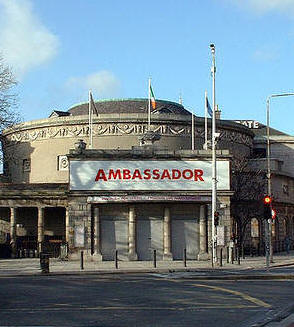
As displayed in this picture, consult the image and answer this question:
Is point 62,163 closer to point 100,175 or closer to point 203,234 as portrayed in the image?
point 100,175

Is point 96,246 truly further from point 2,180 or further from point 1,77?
point 2,180

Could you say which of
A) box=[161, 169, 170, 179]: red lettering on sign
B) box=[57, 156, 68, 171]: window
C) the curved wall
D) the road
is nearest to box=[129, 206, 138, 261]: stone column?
box=[161, 169, 170, 179]: red lettering on sign

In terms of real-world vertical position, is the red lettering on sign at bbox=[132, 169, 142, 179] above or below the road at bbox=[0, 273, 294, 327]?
above

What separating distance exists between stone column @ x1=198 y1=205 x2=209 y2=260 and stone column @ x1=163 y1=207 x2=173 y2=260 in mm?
2056

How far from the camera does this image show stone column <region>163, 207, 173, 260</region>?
41938mm

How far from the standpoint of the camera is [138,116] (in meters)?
67.4

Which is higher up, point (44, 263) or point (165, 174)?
point (165, 174)

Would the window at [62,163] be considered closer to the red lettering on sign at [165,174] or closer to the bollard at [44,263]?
the red lettering on sign at [165,174]

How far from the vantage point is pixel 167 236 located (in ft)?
138

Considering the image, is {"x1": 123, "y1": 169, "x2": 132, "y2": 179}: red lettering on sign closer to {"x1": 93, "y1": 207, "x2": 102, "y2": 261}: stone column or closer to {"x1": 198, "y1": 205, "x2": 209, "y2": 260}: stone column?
{"x1": 93, "y1": 207, "x2": 102, "y2": 261}: stone column

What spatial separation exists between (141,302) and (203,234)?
23.6m

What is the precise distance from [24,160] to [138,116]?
46.8 feet

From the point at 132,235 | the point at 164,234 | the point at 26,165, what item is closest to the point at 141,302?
the point at 132,235

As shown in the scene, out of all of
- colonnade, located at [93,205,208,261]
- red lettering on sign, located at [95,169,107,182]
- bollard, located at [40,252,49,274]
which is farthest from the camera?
red lettering on sign, located at [95,169,107,182]
